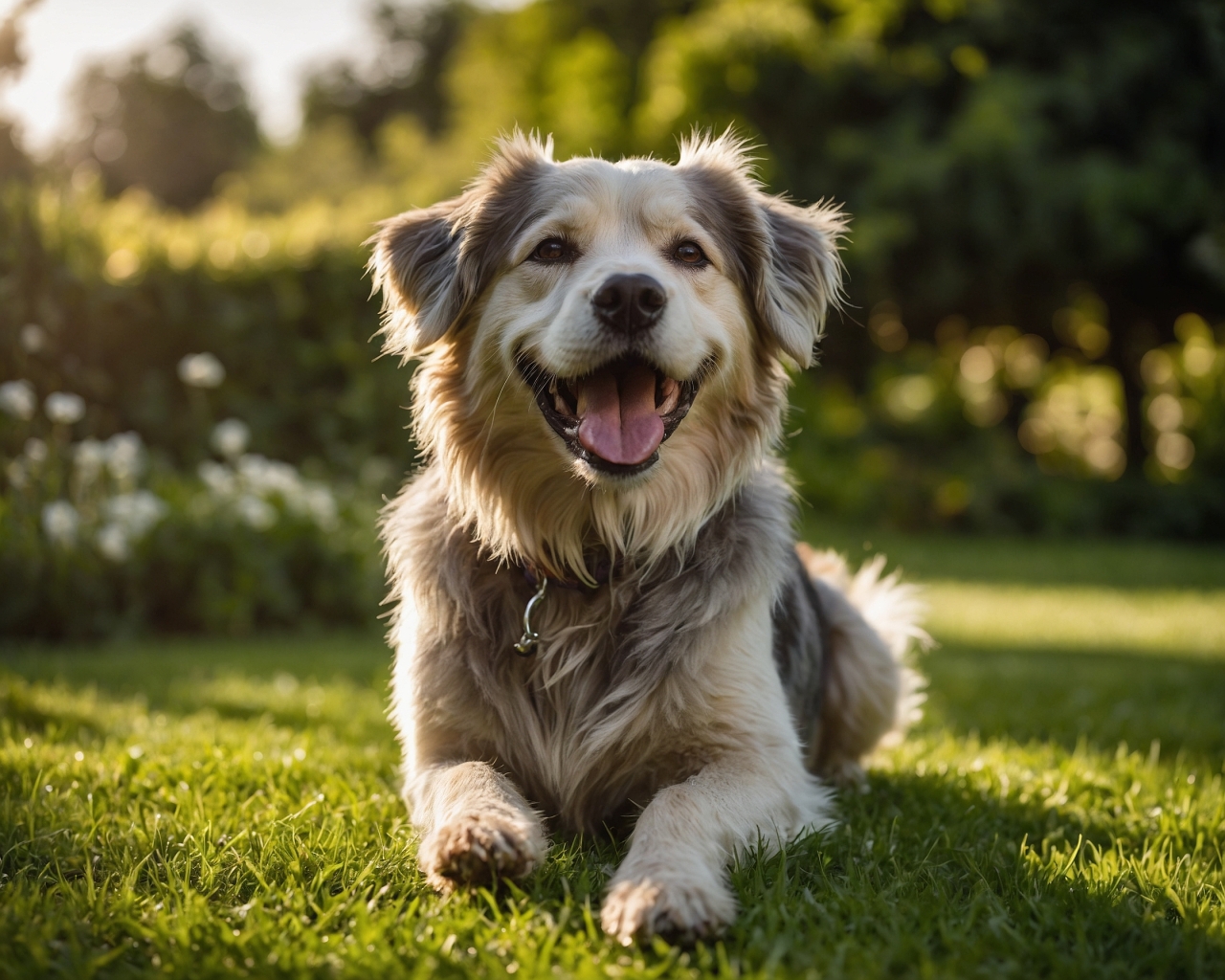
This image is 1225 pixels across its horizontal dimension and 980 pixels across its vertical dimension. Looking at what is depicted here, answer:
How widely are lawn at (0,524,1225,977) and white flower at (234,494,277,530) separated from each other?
1.81 m

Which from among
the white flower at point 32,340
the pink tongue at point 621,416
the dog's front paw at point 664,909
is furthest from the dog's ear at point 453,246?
the white flower at point 32,340

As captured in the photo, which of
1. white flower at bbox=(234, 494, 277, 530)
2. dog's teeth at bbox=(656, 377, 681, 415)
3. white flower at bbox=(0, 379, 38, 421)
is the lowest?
white flower at bbox=(234, 494, 277, 530)

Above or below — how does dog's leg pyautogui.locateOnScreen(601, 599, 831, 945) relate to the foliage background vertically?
below

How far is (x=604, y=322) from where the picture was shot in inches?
123

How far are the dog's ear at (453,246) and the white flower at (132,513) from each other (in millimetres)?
4074

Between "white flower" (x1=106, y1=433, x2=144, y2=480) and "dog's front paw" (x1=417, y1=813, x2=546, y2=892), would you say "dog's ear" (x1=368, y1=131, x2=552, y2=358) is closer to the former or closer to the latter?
"dog's front paw" (x1=417, y1=813, x2=546, y2=892)

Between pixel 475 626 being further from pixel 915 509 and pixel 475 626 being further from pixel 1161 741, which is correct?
pixel 915 509

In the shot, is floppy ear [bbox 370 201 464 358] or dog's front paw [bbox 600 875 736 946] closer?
dog's front paw [bbox 600 875 736 946]

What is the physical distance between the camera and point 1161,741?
5281 mm

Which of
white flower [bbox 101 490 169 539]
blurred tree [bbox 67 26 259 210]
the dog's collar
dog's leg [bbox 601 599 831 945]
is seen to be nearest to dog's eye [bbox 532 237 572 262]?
the dog's collar

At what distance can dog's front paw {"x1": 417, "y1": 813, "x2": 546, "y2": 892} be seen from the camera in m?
2.58

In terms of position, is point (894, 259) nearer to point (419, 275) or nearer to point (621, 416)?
point (419, 275)

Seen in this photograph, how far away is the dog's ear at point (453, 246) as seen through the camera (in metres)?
3.58

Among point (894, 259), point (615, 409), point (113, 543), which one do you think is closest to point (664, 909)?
point (615, 409)
